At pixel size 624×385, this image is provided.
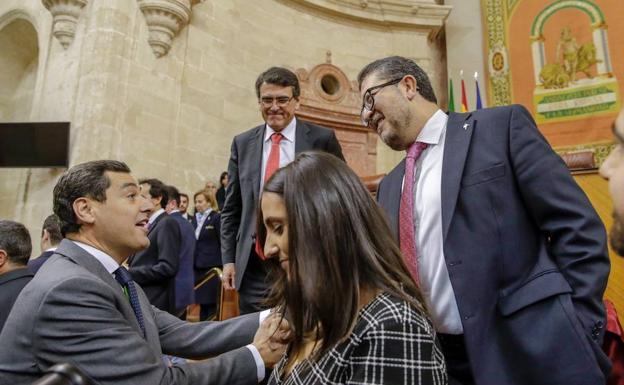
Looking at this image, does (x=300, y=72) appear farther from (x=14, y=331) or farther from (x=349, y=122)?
(x=14, y=331)

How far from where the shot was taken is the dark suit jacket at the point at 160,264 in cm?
347

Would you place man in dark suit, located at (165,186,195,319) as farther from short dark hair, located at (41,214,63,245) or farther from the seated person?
the seated person

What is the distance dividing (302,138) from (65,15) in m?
4.64

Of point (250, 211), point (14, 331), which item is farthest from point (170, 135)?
point (14, 331)

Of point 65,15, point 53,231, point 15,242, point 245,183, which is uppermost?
point 65,15

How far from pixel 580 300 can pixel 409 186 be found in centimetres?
59

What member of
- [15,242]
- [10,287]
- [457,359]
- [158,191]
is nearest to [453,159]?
[457,359]

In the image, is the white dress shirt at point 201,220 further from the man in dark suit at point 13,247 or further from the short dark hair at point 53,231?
the man in dark suit at point 13,247

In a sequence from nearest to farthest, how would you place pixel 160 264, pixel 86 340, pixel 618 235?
pixel 618 235
pixel 86 340
pixel 160 264

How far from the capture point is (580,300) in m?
1.40

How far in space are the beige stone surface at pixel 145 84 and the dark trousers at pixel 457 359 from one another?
4884 millimetres

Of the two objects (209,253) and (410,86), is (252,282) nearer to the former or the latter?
(410,86)

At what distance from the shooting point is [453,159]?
1.61 meters

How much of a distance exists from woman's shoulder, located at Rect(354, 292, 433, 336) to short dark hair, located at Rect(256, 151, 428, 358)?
17 mm
